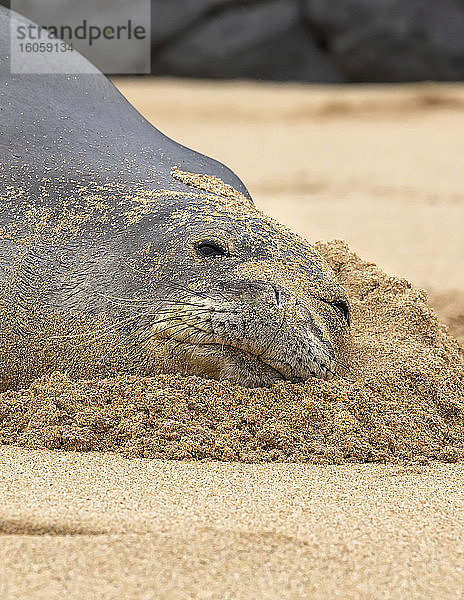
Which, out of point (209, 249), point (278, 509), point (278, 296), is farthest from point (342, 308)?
point (278, 509)

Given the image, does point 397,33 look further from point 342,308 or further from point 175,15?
point 342,308

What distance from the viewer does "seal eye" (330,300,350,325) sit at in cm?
156

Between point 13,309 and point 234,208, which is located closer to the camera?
point 13,309

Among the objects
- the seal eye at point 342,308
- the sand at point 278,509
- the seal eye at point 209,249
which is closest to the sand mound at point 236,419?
the sand at point 278,509

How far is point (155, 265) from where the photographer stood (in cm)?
148

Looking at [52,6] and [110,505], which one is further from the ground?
[52,6]

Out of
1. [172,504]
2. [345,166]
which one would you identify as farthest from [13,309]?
[345,166]

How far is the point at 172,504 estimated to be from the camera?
3.83ft

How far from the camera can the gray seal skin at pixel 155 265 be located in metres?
1.42

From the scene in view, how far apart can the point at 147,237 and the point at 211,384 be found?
0.29m

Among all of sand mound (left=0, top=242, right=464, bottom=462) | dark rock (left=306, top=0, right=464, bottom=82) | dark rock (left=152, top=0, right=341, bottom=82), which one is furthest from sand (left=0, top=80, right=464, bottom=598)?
dark rock (left=152, top=0, right=341, bottom=82)

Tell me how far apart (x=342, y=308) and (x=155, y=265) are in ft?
1.19

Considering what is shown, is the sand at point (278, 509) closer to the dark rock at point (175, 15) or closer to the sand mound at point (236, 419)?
the sand mound at point (236, 419)

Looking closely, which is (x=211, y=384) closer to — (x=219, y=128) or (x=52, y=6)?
(x=219, y=128)
